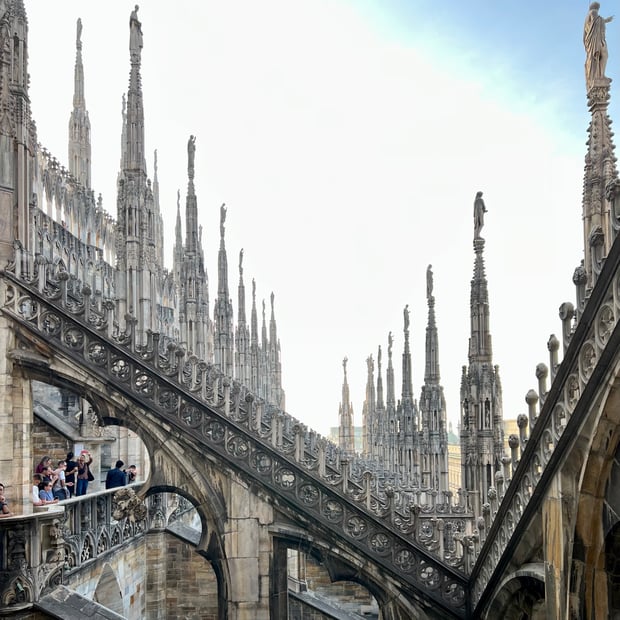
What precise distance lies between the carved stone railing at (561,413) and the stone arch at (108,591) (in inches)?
313

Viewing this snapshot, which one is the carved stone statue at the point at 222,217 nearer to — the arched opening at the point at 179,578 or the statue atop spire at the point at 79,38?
the statue atop spire at the point at 79,38

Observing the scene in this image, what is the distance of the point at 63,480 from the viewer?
38.4ft

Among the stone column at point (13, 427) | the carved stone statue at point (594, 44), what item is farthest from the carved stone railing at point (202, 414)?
the carved stone statue at point (594, 44)

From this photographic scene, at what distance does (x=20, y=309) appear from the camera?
417 inches

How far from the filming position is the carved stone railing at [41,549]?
9461mm

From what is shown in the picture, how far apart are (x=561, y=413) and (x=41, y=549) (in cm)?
746

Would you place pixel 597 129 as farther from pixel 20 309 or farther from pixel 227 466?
pixel 20 309

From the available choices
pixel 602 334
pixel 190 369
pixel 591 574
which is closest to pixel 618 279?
pixel 602 334

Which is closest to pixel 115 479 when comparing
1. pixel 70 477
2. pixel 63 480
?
pixel 70 477

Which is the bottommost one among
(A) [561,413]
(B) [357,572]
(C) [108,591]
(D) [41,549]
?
(C) [108,591]

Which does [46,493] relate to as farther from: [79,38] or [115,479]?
[79,38]

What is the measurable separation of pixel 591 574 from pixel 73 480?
29.9 ft

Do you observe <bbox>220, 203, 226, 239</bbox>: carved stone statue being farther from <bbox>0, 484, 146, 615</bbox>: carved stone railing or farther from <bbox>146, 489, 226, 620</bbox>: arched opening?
<bbox>0, 484, 146, 615</bbox>: carved stone railing

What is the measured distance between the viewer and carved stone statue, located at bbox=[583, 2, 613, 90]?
819 cm
